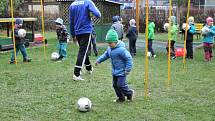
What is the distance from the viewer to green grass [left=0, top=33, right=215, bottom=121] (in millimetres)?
6332

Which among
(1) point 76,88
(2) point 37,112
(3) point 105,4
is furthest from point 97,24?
(2) point 37,112

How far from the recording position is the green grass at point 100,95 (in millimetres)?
6332

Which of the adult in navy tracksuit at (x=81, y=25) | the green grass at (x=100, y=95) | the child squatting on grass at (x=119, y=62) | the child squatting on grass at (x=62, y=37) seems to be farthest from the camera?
the child squatting on grass at (x=62, y=37)

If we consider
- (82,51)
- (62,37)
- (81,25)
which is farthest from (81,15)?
(62,37)

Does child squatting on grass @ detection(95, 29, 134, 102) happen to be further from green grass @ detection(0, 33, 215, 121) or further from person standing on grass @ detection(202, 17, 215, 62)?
person standing on grass @ detection(202, 17, 215, 62)

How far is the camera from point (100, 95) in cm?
779

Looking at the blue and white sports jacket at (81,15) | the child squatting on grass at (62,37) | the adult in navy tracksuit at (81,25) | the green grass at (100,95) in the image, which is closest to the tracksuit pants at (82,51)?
the adult in navy tracksuit at (81,25)

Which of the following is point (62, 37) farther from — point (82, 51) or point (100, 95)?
point (100, 95)

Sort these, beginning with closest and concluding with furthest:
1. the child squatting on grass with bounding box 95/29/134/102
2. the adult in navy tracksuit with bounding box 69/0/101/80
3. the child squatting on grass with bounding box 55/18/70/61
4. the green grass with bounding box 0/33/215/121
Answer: the green grass with bounding box 0/33/215/121 < the child squatting on grass with bounding box 95/29/134/102 < the adult in navy tracksuit with bounding box 69/0/101/80 < the child squatting on grass with bounding box 55/18/70/61

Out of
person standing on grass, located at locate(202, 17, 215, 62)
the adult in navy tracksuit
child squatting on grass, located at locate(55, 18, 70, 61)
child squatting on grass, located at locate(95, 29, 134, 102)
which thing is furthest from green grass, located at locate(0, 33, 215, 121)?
person standing on grass, located at locate(202, 17, 215, 62)

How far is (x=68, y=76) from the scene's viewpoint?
Answer: 1012 centimetres

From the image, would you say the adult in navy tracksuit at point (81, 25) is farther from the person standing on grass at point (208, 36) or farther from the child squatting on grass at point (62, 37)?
the person standing on grass at point (208, 36)

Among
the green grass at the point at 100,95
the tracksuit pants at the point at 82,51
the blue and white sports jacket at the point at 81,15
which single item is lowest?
the green grass at the point at 100,95

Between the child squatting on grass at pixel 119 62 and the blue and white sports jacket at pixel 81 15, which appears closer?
the child squatting on grass at pixel 119 62
